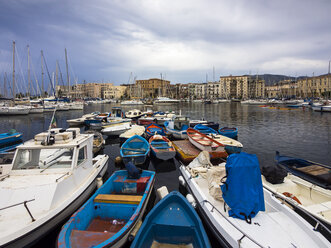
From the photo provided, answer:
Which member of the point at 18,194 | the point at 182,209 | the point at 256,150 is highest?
the point at 18,194

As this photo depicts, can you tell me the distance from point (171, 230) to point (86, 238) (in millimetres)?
2531

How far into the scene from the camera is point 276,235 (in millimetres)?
4891

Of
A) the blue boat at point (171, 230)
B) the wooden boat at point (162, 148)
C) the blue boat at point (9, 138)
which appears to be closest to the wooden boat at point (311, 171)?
the blue boat at point (171, 230)

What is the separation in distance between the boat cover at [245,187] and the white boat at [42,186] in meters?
5.83

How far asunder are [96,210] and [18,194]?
2.57 meters

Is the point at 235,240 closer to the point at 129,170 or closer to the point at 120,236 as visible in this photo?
the point at 120,236

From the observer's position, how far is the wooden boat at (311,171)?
8.49 meters

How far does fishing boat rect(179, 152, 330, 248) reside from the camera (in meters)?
4.70

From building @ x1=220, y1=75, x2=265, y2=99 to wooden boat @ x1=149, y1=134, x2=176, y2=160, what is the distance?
14581 centimetres

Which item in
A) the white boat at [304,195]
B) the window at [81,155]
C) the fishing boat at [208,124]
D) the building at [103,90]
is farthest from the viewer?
the building at [103,90]

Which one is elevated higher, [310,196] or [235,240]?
[235,240]

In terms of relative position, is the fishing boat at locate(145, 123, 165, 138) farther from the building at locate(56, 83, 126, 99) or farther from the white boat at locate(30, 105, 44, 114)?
the building at locate(56, 83, 126, 99)

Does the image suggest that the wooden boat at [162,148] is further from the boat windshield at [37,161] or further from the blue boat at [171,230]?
the blue boat at [171,230]

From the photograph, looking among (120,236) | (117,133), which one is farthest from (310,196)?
(117,133)
